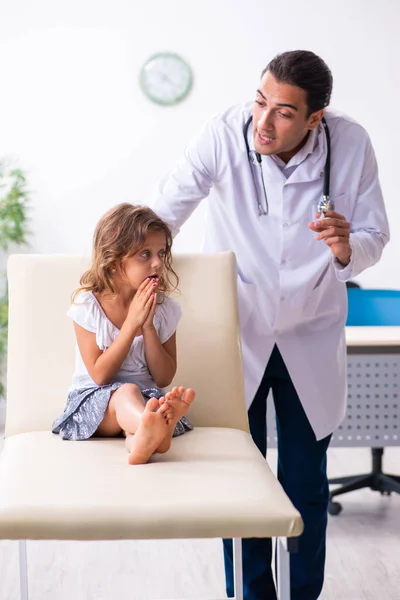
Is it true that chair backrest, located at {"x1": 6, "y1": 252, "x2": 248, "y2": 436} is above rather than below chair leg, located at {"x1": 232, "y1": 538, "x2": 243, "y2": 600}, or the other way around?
above

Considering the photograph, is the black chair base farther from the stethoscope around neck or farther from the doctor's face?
the doctor's face

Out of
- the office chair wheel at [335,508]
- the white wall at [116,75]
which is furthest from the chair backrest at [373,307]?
the white wall at [116,75]

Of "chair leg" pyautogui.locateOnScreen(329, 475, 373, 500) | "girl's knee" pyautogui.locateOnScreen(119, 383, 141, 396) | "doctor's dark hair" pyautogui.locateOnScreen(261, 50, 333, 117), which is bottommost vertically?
"chair leg" pyautogui.locateOnScreen(329, 475, 373, 500)

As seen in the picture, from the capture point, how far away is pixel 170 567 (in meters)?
2.32

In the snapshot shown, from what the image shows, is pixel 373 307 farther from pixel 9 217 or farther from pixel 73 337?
pixel 9 217

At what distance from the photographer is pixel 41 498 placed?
1.20m

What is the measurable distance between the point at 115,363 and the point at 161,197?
0.42 m

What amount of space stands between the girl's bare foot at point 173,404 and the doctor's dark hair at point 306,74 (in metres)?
0.63

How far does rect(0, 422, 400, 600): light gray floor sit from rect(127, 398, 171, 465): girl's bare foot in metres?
0.91

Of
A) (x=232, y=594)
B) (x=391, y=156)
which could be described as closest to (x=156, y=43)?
(x=391, y=156)

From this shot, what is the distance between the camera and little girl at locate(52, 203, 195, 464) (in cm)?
153

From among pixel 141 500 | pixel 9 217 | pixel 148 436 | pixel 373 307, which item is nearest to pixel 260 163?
pixel 148 436

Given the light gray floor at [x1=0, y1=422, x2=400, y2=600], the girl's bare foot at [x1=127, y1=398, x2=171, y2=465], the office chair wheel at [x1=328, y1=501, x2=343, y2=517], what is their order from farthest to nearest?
the office chair wheel at [x1=328, y1=501, x2=343, y2=517] → the light gray floor at [x1=0, y1=422, x2=400, y2=600] → the girl's bare foot at [x1=127, y1=398, x2=171, y2=465]

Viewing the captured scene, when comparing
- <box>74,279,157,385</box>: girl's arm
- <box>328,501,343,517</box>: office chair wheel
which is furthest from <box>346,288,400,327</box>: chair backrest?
<box>74,279,157,385</box>: girl's arm
